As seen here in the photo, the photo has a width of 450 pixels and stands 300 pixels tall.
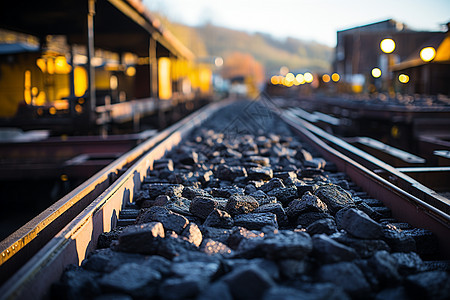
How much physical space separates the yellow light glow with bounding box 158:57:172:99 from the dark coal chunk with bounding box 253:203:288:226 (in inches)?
581

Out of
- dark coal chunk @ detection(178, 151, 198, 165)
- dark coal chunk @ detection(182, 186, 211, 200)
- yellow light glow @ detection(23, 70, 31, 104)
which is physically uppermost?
yellow light glow @ detection(23, 70, 31, 104)

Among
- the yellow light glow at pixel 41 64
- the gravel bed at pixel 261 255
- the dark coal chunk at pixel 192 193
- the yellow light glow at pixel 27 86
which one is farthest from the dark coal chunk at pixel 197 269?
the yellow light glow at pixel 41 64

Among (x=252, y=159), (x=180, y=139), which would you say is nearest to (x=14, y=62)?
(x=180, y=139)

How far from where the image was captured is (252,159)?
16.7 feet

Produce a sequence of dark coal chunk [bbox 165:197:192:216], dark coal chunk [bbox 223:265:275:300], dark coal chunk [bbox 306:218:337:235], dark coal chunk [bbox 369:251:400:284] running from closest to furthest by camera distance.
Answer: dark coal chunk [bbox 223:265:275:300]
dark coal chunk [bbox 369:251:400:284]
dark coal chunk [bbox 306:218:337:235]
dark coal chunk [bbox 165:197:192:216]

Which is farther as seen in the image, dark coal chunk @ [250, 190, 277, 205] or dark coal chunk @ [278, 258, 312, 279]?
dark coal chunk @ [250, 190, 277, 205]

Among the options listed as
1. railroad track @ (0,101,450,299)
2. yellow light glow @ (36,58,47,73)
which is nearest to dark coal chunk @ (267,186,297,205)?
railroad track @ (0,101,450,299)

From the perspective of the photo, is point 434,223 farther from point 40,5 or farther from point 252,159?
point 40,5

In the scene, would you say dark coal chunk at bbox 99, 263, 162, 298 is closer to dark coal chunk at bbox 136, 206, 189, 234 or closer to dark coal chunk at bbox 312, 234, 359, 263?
dark coal chunk at bbox 136, 206, 189, 234

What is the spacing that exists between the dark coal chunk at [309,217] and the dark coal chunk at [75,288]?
4.71ft

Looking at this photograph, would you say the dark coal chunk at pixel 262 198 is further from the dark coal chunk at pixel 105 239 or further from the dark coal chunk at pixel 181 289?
the dark coal chunk at pixel 181 289

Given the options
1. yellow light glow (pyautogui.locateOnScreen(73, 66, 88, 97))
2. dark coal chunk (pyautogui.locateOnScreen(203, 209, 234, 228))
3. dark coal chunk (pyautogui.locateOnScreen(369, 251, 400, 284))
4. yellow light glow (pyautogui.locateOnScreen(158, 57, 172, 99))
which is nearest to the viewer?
dark coal chunk (pyautogui.locateOnScreen(369, 251, 400, 284))

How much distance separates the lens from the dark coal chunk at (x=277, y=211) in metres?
2.81

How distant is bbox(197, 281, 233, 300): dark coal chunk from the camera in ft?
5.28
